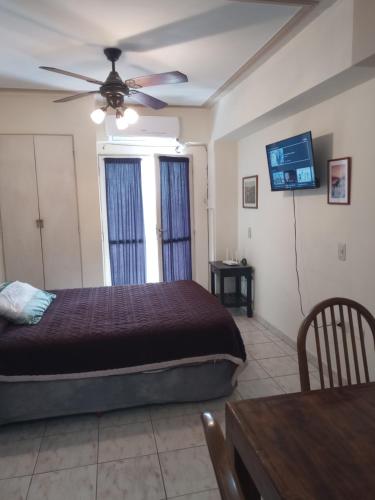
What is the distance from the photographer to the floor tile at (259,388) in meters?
2.54

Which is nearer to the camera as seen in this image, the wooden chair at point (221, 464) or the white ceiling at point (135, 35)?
the wooden chair at point (221, 464)

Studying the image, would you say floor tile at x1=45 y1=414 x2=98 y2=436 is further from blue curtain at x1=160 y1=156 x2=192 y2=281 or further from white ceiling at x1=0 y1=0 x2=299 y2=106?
white ceiling at x1=0 y1=0 x2=299 y2=106

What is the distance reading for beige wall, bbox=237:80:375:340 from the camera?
2281 mm

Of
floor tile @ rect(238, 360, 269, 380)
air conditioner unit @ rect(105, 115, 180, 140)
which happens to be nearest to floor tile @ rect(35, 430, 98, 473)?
floor tile @ rect(238, 360, 269, 380)

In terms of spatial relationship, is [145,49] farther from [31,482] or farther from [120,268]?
[31,482]

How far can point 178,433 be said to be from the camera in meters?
2.14

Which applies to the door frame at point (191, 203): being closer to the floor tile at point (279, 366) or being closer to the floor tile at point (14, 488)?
the floor tile at point (279, 366)

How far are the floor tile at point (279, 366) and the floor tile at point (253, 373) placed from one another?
42mm

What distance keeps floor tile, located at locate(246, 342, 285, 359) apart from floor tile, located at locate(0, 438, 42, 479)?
192cm

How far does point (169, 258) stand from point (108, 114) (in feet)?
6.62

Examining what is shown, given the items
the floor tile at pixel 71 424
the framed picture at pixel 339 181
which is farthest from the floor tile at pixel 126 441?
the framed picture at pixel 339 181

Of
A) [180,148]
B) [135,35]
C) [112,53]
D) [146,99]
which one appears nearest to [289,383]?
[146,99]

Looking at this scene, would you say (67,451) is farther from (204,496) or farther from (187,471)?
(204,496)

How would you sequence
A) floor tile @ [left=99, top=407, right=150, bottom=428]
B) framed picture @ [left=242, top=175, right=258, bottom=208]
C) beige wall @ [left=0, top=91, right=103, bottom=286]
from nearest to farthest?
floor tile @ [left=99, top=407, right=150, bottom=428], beige wall @ [left=0, top=91, right=103, bottom=286], framed picture @ [left=242, top=175, right=258, bottom=208]
